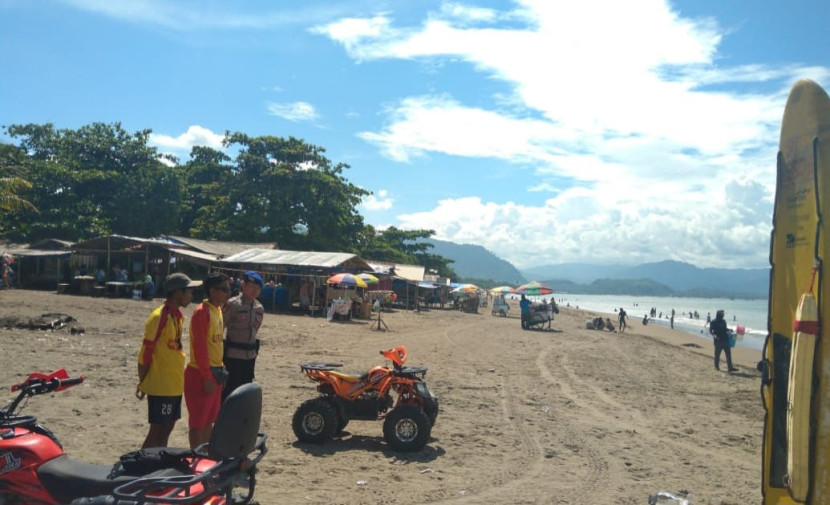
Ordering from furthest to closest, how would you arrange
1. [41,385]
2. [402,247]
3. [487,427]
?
1. [402,247]
2. [487,427]
3. [41,385]

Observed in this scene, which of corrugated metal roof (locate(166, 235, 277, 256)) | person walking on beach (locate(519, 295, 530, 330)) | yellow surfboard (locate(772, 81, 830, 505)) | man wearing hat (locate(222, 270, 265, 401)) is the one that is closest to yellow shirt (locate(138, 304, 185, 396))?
man wearing hat (locate(222, 270, 265, 401))

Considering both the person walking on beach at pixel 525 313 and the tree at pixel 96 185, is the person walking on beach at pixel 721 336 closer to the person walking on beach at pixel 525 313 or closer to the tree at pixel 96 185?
the person walking on beach at pixel 525 313

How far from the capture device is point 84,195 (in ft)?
134

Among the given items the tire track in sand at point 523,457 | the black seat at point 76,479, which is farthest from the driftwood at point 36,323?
the black seat at point 76,479

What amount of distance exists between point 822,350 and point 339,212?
1641 inches

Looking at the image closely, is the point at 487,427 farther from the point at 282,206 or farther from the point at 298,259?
the point at 282,206

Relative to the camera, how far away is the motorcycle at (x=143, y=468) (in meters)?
2.81

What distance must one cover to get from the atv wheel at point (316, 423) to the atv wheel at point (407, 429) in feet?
2.11

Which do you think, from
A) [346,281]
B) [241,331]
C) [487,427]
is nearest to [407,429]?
[487,427]

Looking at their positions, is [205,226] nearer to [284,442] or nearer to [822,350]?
[284,442]

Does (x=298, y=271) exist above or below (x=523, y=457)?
above

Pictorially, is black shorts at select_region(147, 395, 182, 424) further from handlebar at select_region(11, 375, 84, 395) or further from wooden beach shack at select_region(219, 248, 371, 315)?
wooden beach shack at select_region(219, 248, 371, 315)

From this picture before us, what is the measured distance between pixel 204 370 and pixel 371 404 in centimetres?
250

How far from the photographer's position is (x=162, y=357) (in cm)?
492
